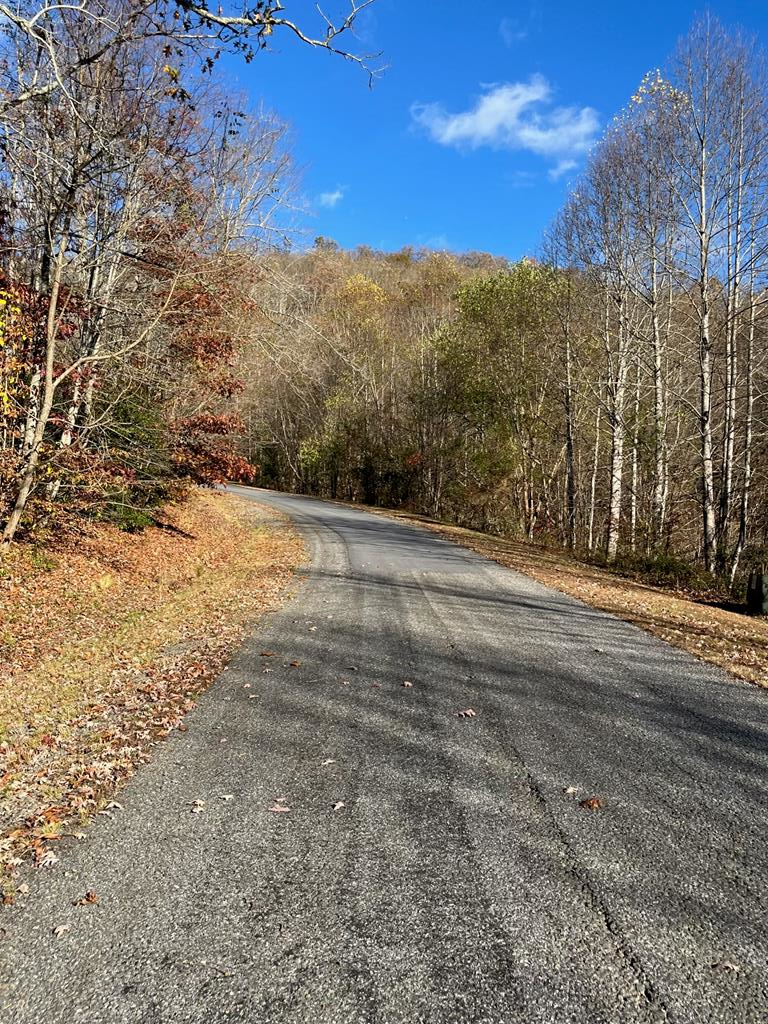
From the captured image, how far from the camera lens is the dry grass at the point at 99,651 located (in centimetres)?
367

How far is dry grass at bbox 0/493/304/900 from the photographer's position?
3.67m

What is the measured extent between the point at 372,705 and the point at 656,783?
6.98 ft

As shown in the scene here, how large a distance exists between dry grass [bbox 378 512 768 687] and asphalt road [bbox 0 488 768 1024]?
1289 mm

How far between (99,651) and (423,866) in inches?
187

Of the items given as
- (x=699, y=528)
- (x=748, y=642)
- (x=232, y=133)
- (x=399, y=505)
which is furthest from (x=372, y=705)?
(x=399, y=505)

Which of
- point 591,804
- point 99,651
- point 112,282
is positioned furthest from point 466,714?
point 112,282

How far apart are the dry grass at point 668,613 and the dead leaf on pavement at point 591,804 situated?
10.9ft

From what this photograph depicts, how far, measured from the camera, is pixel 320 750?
Answer: 4.12 metres

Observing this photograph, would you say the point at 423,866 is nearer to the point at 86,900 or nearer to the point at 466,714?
the point at 86,900

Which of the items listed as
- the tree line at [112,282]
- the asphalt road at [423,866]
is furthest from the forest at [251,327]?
the asphalt road at [423,866]

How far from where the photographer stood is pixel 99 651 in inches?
251

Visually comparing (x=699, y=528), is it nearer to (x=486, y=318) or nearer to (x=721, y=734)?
(x=486, y=318)

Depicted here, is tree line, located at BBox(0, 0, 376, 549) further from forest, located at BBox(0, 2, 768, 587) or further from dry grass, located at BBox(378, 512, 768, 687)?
dry grass, located at BBox(378, 512, 768, 687)

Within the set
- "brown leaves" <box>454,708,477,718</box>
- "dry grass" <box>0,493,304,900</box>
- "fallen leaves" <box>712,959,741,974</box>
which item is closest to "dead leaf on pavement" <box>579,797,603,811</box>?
"fallen leaves" <box>712,959,741,974</box>
